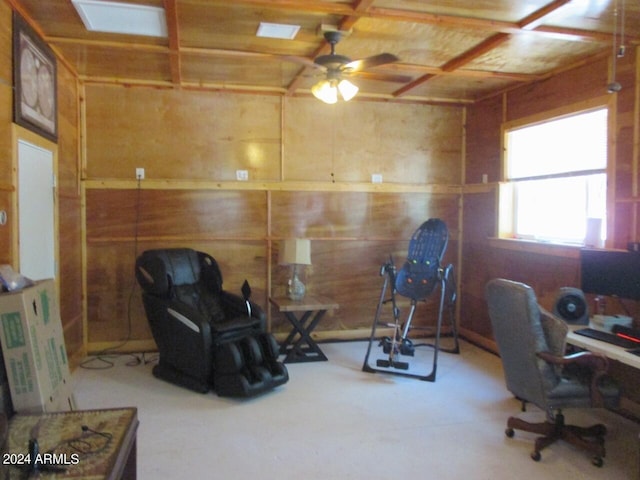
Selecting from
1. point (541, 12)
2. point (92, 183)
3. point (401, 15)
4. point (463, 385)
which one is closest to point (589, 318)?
point (463, 385)

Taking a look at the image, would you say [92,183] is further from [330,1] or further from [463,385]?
[463,385]

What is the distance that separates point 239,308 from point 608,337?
2.93 m

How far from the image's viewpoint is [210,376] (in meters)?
4.04

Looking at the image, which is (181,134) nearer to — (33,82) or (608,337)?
(33,82)

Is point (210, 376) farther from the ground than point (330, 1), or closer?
closer

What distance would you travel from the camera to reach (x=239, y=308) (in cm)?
453

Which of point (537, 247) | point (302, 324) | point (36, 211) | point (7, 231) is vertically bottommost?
point (302, 324)

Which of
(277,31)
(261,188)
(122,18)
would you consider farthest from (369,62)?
(261,188)

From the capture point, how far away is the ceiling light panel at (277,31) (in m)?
3.46

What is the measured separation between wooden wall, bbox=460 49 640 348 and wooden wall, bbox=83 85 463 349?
305 mm

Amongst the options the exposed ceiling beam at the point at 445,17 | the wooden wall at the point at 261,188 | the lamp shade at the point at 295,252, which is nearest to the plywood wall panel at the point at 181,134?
the wooden wall at the point at 261,188

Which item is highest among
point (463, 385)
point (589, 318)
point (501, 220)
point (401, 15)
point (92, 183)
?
point (401, 15)

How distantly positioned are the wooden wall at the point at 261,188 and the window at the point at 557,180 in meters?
0.88

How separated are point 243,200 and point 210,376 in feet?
6.59
